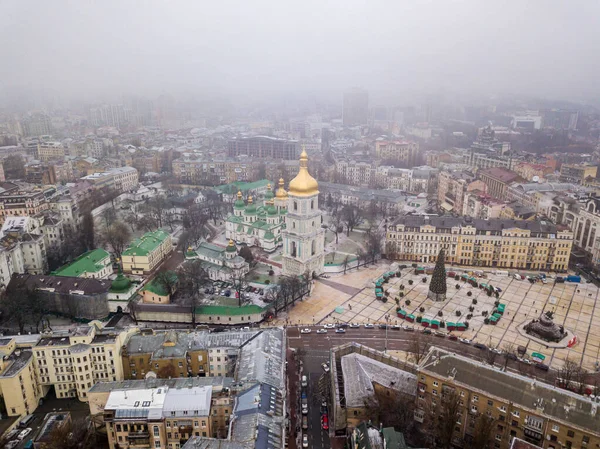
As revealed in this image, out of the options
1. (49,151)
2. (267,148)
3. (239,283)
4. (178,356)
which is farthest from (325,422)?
(49,151)

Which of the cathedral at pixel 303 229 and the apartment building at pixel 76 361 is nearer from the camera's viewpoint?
the apartment building at pixel 76 361

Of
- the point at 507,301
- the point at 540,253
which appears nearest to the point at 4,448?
the point at 507,301

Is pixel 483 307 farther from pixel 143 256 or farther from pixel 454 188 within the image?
pixel 454 188

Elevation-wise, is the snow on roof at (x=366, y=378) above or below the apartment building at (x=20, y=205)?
below

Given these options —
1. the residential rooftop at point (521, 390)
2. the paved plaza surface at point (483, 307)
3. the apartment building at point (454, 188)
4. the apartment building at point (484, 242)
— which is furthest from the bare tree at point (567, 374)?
the apartment building at point (454, 188)

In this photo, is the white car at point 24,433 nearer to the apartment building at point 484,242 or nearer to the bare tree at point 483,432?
the bare tree at point 483,432

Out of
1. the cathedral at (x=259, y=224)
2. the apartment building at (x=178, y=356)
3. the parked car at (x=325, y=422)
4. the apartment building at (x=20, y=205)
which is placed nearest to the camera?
the parked car at (x=325, y=422)
